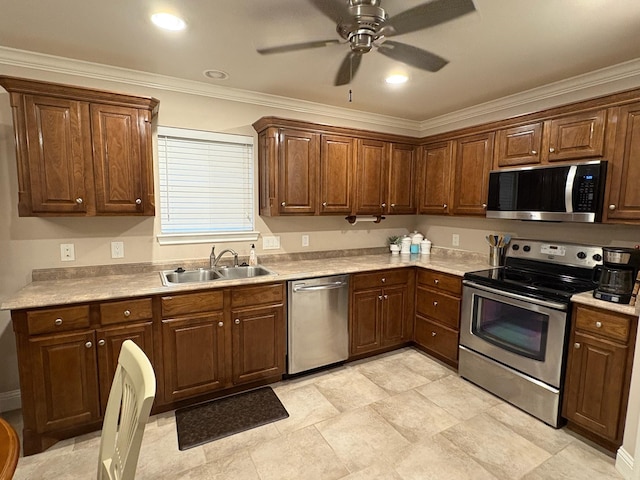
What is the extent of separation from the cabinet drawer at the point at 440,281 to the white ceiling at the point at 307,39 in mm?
1716

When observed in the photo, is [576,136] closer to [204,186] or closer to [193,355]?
[204,186]

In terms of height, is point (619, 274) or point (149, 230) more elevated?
point (149, 230)

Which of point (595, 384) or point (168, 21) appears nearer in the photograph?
point (168, 21)

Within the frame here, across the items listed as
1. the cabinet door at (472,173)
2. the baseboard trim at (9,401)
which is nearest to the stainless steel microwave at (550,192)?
the cabinet door at (472,173)

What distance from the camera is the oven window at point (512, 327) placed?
2416mm

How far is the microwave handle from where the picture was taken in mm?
2473

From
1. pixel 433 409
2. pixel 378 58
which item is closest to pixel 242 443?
pixel 433 409

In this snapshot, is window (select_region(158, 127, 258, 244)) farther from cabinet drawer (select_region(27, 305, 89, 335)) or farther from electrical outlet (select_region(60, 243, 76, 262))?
cabinet drawer (select_region(27, 305, 89, 335))

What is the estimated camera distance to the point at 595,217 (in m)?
2.38

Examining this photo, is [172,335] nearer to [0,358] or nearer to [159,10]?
[0,358]

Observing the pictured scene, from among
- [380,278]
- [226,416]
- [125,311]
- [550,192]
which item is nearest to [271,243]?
[380,278]

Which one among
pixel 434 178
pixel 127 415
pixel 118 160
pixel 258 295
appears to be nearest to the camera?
pixel 127 415

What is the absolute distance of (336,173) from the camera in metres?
3.32

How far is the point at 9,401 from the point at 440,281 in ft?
12.0
